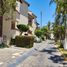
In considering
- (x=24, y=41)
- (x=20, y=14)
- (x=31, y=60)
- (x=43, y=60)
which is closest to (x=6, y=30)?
(x=24, y=41)

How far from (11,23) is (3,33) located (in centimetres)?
326

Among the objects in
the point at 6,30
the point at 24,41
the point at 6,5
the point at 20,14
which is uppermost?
the point at 20,14

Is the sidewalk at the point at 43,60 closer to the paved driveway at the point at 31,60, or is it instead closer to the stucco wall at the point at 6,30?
the paved driveway at the point at 31,60

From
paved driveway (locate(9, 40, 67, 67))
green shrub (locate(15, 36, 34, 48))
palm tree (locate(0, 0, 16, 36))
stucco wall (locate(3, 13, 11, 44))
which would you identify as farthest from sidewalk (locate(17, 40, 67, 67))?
stucco wall (locate(3, 13, 11, 44))

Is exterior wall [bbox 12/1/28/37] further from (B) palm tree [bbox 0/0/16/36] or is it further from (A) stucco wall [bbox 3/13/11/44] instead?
(B) palm tree [bbox 0/0/16/36]

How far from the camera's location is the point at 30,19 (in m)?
75.6

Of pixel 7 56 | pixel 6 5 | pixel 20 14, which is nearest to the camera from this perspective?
pixel 7 56

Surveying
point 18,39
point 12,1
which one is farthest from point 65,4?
point 18,39

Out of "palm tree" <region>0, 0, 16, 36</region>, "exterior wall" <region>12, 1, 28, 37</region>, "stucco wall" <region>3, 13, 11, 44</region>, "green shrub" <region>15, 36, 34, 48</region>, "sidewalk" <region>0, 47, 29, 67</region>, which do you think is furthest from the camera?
"exterior wall" <region>12, 1, 28, 37</region>

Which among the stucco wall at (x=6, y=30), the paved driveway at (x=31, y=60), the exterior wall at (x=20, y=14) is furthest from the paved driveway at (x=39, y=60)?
the exterior wall at (x=20, y=14)

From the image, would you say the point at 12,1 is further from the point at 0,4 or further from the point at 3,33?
the point at 3,33

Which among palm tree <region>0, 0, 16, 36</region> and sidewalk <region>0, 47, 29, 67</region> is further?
palm tree <region>0, 0, 16, 36</region>

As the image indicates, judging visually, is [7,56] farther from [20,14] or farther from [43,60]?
[20,14]

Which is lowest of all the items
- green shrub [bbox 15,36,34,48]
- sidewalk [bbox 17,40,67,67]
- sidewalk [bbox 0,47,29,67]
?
sidewalk [bbox 17,40,67,67]
